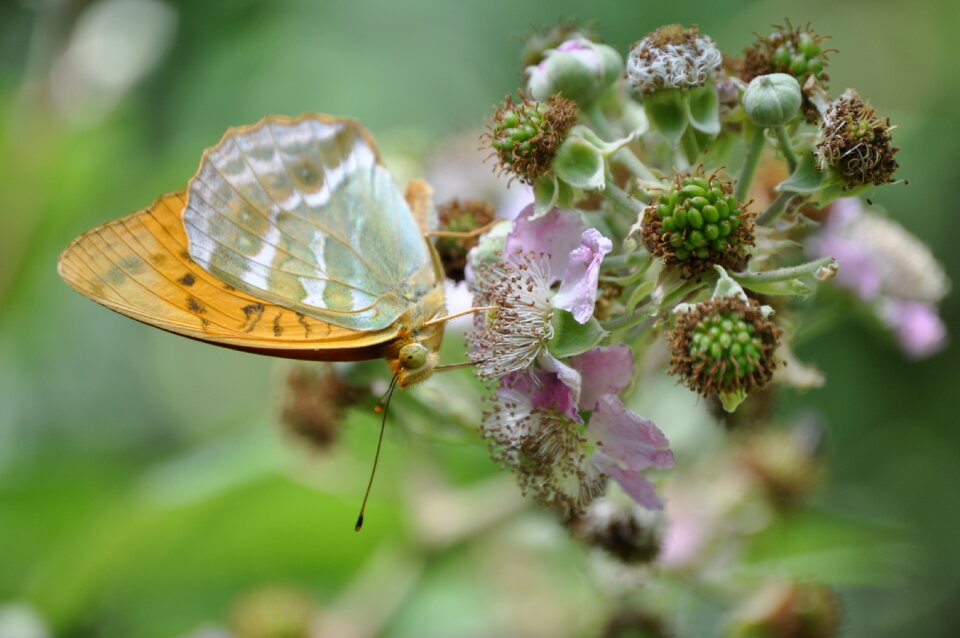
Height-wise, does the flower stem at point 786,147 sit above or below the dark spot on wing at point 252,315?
above

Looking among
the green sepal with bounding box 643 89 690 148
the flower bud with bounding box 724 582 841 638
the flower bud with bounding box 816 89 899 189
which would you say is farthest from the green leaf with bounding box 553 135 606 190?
the flower bud with bounding box 724 582 841 638

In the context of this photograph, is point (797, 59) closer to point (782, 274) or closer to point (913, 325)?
point (782, 274)

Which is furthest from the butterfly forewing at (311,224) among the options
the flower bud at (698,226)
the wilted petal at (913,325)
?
the wilted petal at (913,325)

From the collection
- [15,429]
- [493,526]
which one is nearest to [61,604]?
[15,429]

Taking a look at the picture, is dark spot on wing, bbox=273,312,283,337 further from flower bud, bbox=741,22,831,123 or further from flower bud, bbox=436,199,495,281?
flower bud, bbox=741,22,831,123

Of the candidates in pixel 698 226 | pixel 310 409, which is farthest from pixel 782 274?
pixel 310 409

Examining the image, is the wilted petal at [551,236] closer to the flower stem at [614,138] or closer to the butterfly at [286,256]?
the flower stem at [614,138]
